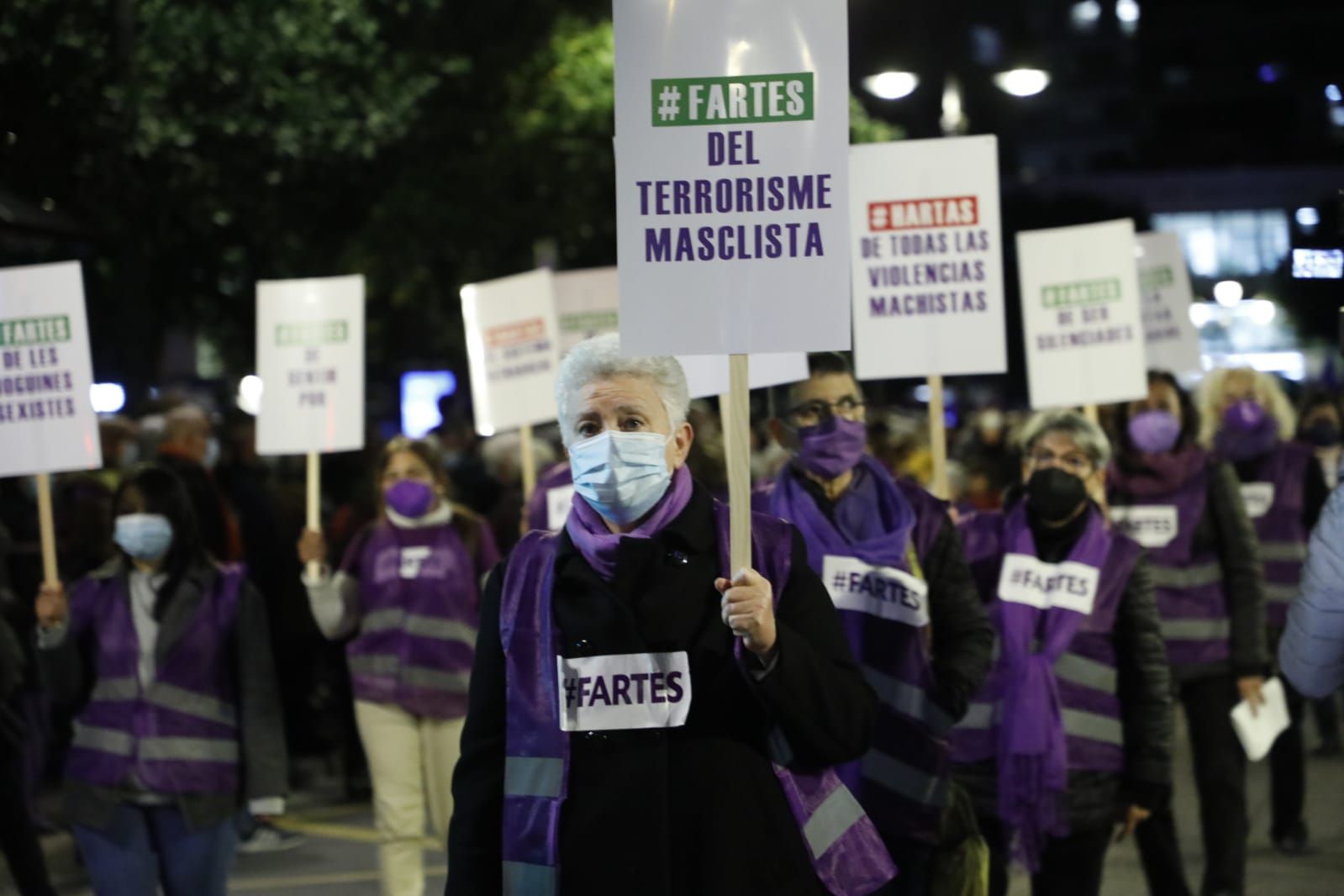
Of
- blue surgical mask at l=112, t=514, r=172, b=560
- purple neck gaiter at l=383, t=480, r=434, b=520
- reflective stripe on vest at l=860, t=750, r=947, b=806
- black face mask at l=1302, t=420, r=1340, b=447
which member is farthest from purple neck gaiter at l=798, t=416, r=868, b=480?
black face mask at l=1302, t=420, r=1340, b=447

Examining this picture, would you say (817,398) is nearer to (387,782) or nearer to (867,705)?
(867,705)

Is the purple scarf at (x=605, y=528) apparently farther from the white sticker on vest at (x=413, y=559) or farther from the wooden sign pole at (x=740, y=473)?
the white sticker on vest at (x=413, y=559)

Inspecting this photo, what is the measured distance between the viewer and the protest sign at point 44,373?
25.8 ft

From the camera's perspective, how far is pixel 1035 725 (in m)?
6.42

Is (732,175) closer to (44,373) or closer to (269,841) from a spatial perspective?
(44,373)

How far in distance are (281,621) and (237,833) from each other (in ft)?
18.2

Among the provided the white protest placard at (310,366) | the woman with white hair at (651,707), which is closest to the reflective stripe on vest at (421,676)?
the white protest placard at (310,366)

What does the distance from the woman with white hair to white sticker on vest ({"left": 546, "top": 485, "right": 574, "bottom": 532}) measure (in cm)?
478

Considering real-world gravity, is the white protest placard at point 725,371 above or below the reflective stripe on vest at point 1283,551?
above

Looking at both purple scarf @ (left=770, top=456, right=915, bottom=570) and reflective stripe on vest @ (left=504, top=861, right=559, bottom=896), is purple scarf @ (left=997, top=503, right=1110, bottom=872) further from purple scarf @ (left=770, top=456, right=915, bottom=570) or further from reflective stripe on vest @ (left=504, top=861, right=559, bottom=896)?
reflective stripe on vest @ (left=504, top=861, right=559, bottom=896)

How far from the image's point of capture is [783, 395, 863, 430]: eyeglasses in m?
5.96

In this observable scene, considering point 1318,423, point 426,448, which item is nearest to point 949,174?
point 426,448

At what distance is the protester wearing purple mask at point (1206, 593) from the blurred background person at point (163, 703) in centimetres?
392

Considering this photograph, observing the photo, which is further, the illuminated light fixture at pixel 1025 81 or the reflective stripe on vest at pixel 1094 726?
the illuminated light fixture at pixel 1025 81
